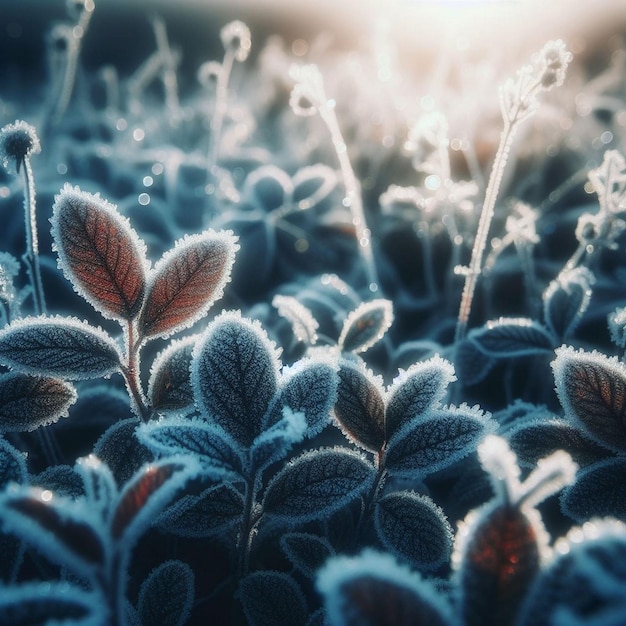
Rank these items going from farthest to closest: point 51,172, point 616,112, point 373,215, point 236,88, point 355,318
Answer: point 236,88 → point 616,112 → point 373,215 → point 51,172 → point 355,318

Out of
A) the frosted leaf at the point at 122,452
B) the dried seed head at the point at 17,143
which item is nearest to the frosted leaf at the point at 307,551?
the frosted leaf at the point at 122,452

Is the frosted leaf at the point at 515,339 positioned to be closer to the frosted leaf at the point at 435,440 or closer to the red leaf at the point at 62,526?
the frosted leaf at the point at 435,440

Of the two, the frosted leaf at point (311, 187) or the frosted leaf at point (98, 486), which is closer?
the frosted leaf at point (98, 486)

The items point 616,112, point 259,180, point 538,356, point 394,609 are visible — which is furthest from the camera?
point 616,112

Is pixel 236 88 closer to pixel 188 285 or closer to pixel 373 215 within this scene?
pixel 373 215

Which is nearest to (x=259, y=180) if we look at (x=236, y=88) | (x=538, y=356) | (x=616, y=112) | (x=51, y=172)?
(x=51, y=172)

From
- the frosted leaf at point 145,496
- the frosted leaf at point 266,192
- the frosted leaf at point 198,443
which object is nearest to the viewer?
the frosted leaf at point 145,496

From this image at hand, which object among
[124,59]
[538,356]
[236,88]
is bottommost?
[538,356]

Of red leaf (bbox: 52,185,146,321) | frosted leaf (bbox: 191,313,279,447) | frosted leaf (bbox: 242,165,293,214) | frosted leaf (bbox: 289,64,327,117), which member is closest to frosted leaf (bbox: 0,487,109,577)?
frosted leaf (bbox: 191,313,279,447)
